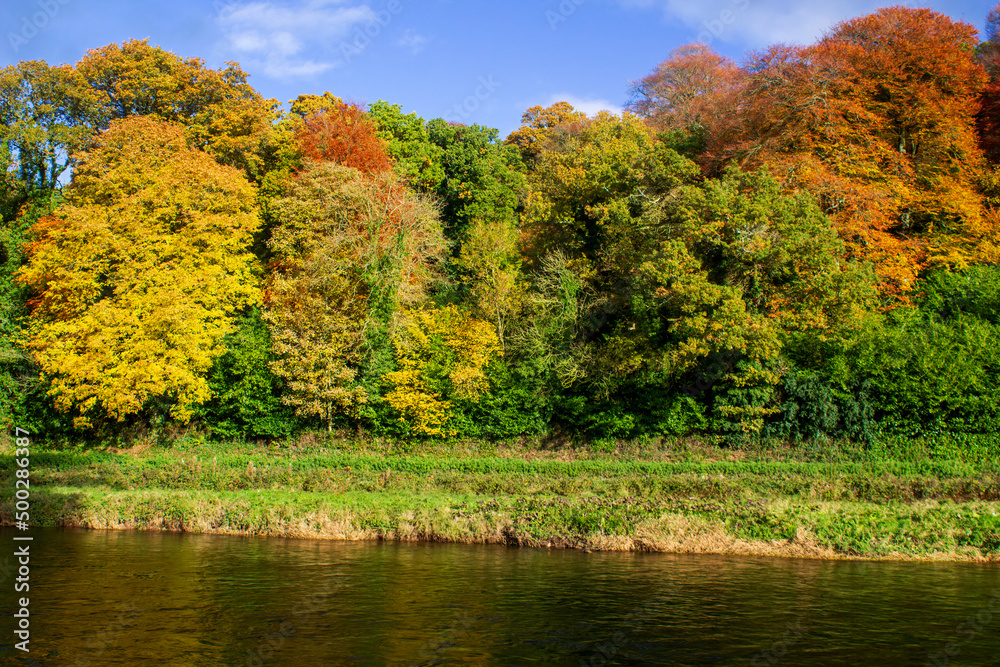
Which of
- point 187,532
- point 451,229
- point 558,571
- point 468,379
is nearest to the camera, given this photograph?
point 558,571

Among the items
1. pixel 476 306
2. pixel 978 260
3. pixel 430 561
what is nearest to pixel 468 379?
pixel 476 306

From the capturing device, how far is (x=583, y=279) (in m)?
36.1

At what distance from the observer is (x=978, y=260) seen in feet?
105

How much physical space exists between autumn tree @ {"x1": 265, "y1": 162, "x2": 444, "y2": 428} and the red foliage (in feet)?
10.4

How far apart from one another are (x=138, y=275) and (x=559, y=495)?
2259 centimetres

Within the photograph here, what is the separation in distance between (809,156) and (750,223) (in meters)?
6.03

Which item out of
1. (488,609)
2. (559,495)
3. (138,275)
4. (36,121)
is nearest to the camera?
(488,609)

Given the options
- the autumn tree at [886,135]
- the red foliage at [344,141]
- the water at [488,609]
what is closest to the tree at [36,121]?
the red foliage at [344,141]

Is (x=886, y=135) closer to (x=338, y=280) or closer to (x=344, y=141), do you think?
(x=338, y=280)

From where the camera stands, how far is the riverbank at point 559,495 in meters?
21.3

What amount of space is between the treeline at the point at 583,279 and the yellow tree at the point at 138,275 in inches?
5.8

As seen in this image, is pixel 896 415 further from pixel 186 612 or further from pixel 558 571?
pixel 186 612

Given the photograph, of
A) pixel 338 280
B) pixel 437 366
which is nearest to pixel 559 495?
pixel 437 366

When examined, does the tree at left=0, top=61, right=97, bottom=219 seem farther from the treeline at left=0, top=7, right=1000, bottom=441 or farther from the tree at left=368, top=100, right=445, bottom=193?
the tree at left=368, top=100, right=445, bottom=193
